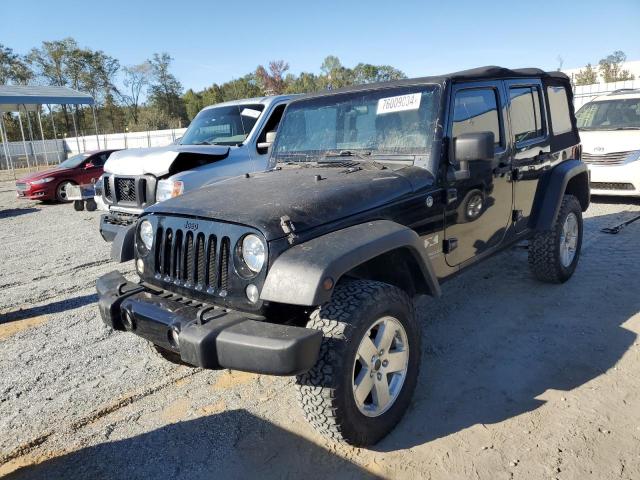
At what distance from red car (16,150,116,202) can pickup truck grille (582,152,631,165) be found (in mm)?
11837

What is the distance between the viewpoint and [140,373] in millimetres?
3521

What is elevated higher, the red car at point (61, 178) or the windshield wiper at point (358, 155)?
the windshield wiper at point (358, 155)

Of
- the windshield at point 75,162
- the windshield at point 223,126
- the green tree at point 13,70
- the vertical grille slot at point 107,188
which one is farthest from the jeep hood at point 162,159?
the green tree at point 13,70

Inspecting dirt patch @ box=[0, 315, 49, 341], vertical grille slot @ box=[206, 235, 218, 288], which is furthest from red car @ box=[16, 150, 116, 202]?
vertical grille slot @ box=[206, 235, 218, 288]

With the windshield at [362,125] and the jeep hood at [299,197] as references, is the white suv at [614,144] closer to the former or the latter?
the windshield at [362,125]

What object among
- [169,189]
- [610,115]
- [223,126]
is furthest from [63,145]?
[610,115]

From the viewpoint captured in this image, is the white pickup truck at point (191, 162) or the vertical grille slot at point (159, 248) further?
the white pickup truck at point (191, 162)

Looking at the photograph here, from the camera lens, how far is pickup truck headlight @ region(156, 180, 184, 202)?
5.42 meters

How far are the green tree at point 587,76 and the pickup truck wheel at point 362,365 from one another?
33784 millimetres

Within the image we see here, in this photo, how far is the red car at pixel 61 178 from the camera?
13.1 meters

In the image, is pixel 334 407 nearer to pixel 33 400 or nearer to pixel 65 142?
pixel 33 400

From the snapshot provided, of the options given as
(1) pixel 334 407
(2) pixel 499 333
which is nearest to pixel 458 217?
(2) pixel 499 333

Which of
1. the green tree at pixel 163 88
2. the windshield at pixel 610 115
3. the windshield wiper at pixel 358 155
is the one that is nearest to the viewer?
the windshield wiper at pixel 358 155

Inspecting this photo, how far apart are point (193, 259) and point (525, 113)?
126 inches
